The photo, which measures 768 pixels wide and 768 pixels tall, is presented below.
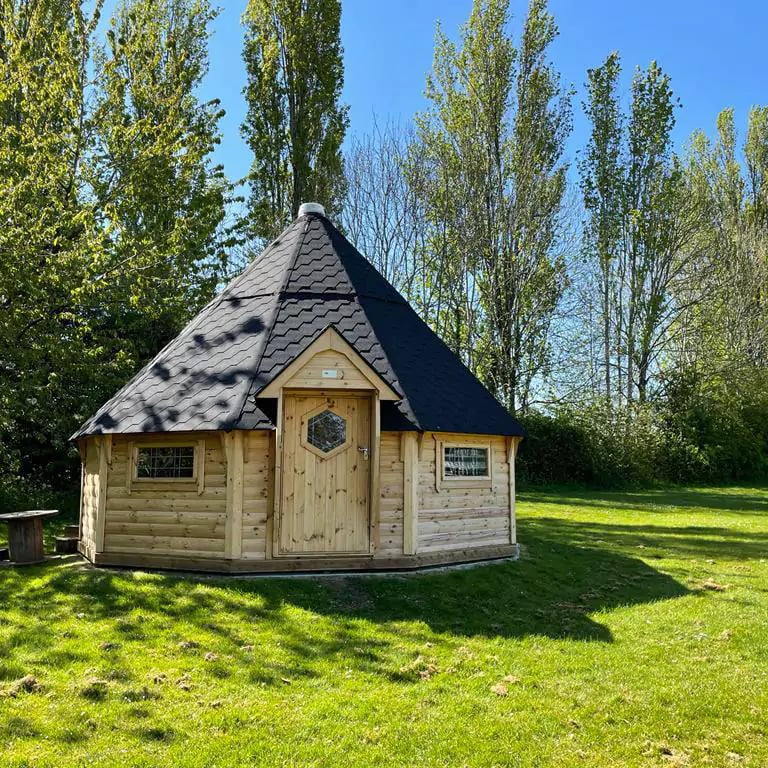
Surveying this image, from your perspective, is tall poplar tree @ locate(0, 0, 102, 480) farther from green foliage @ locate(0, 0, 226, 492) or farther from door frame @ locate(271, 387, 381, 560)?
door frame @ locate(271, 387, 381, 560)

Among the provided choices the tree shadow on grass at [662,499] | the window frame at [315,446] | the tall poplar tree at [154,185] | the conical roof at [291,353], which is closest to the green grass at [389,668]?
the window frame at [315,446]

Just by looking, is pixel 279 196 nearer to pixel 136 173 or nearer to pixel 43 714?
pixel 136 173

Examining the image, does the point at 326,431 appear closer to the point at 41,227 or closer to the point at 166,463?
the point at 166,463

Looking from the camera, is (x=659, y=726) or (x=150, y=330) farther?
(x=150, y=330)

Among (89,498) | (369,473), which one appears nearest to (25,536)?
(89,498)

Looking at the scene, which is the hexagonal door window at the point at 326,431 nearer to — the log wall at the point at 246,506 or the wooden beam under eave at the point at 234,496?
the log wall at the point at 246,506

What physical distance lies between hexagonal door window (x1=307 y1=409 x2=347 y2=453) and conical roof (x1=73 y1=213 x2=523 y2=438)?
1.85 feet

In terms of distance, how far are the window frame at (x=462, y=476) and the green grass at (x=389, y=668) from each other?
130cm

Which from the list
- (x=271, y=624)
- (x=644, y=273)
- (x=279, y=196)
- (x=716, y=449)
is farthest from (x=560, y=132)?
(x=271, y=624)

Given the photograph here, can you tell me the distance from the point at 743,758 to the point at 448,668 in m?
2.54

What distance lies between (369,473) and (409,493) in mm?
666

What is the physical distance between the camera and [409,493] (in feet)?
31.9

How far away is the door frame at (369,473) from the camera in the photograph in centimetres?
920

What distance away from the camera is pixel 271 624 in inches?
296
